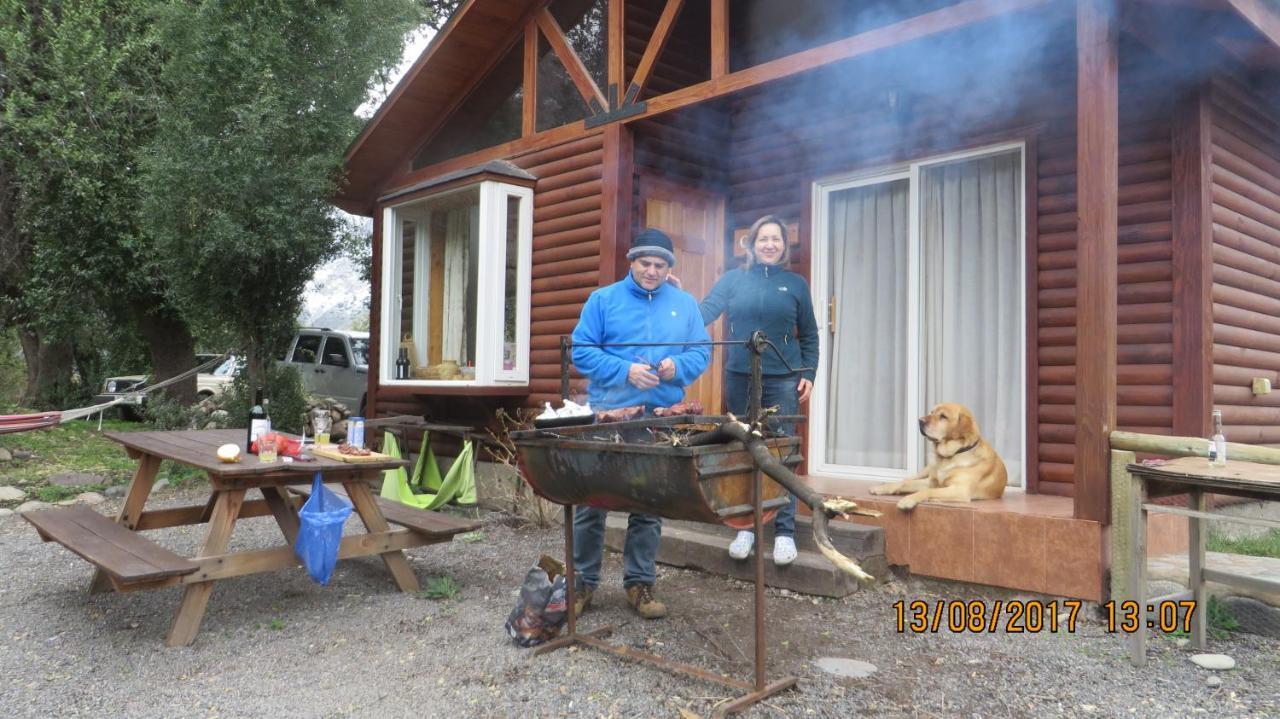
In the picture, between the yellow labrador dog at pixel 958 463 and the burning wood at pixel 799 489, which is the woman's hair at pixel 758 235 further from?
the burning wood at pixel 799 489

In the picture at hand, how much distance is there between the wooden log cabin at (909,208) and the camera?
427 centimetres

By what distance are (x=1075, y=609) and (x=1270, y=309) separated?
298 centimetres

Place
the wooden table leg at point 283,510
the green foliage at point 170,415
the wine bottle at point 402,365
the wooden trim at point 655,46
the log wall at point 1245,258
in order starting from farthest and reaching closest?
1. the green foliage at point 170,415
2. the wine bottle at point 402,365
3. the wooden trim at point 655,46
4. the log wall at point 1245,258
5. the wooden table leg at point 283,510

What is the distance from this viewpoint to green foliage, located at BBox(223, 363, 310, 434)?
1016 cm

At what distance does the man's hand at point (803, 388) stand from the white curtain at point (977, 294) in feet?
5.85

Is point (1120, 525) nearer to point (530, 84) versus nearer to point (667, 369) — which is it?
point (667, 369)

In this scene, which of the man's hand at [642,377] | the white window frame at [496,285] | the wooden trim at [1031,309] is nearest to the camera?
the man's hand at [642,377]

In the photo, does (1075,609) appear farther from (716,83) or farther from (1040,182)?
(716,83)

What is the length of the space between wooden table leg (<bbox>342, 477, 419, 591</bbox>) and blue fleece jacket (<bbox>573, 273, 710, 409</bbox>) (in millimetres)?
1420

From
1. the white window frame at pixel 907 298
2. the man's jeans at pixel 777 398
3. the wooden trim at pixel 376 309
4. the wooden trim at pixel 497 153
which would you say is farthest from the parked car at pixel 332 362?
the man's jeans at pixel 777 398

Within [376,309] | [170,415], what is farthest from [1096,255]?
[170,415]

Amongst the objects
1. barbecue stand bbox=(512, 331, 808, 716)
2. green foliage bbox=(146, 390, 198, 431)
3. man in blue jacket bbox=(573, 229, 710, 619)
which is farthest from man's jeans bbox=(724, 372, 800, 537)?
green foliage bbox=(146, 390, 198, 431)

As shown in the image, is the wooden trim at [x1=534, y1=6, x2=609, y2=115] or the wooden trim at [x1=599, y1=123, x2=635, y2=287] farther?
the wooden trim at [x1=534, y1=6, x2=609, y2=115]

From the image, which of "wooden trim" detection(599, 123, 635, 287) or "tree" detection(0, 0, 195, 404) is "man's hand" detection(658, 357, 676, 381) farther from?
"tree" detection(0, 0, 195, 404)
